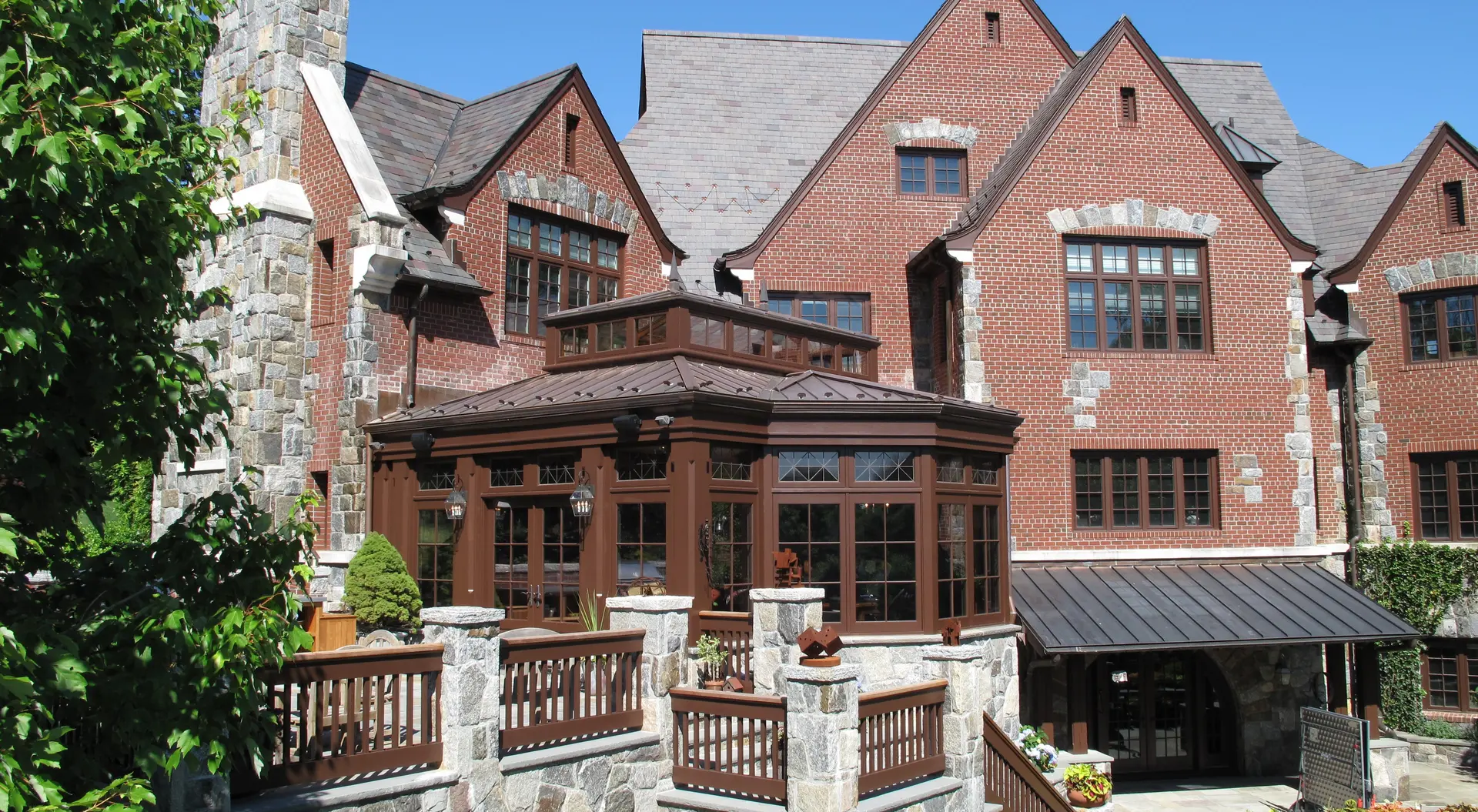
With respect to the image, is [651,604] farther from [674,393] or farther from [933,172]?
[933,172]

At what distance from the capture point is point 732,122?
25.2 metres

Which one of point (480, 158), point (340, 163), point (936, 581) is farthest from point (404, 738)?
point (480, 158)

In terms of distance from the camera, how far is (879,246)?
21875 millimetres

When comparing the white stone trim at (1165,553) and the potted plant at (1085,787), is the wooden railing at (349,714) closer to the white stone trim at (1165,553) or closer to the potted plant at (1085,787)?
the potted plant at (1085,787)

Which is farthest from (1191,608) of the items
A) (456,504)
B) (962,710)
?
(456,504)

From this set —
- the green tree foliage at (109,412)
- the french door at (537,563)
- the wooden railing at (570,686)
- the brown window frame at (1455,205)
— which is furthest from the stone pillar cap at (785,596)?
the brown window frame at (1455,205)

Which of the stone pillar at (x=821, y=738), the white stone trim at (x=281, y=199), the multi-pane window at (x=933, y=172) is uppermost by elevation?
the multi-pane window at (x=933, y=172)

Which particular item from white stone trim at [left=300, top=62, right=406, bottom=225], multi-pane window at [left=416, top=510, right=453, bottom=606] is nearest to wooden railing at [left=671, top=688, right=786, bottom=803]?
multi-pane window at [left=416, top=510, right=453, bottom=606]

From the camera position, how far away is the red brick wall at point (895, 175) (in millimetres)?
21688

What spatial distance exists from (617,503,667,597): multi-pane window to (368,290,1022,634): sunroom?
2cm

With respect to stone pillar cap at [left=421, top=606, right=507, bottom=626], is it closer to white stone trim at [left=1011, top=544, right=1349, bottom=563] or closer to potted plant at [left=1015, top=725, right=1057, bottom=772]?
potted plant at [left=1015, top=725, right=1057, bottom=772]

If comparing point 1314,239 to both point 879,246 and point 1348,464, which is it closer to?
point 1348,464

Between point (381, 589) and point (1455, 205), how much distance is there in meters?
19.2

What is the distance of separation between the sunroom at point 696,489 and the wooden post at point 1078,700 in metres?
2.11
